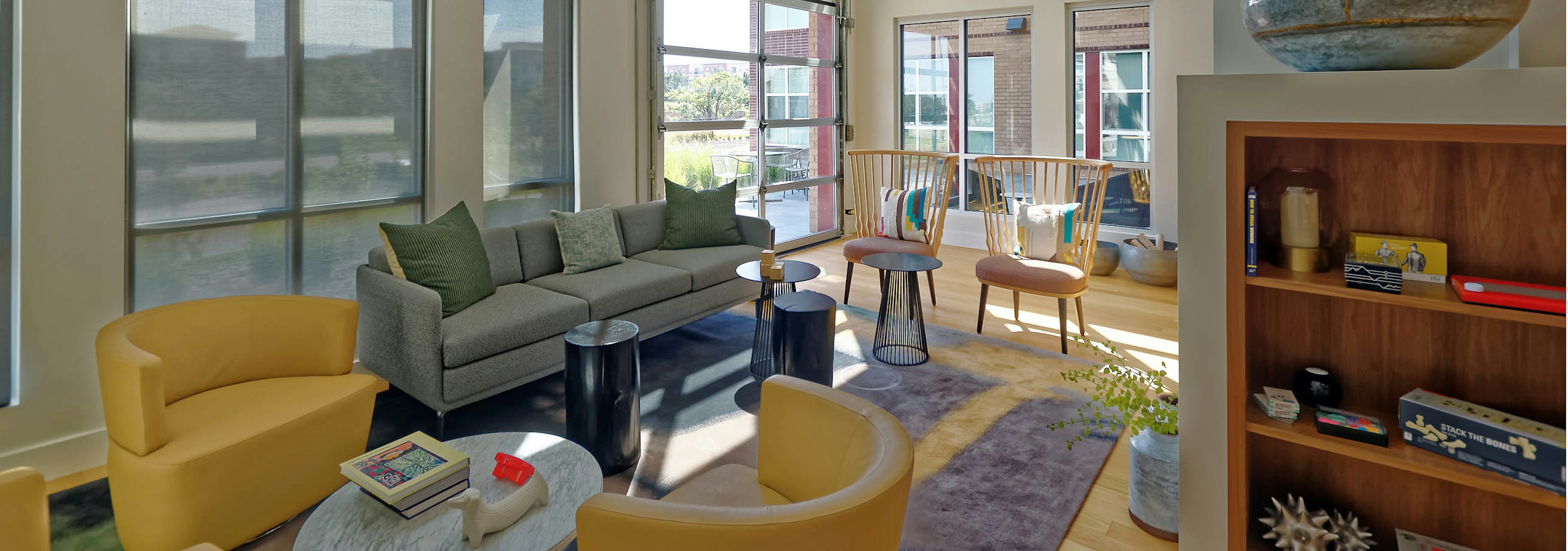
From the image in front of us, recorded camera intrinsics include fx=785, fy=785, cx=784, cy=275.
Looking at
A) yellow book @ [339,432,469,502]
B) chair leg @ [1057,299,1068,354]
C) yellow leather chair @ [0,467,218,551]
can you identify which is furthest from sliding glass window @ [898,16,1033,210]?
yellow leather chair @ [0,467,218,551]

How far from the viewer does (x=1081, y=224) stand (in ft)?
15.2

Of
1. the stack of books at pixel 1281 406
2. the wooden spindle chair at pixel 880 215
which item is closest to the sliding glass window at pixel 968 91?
the wooden spindle chair at pixel 880 215

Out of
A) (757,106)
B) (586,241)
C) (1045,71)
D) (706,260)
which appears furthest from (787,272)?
(1045,71)

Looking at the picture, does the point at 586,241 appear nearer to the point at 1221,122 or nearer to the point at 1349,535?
the point at 1221,122

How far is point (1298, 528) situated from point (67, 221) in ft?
13.1

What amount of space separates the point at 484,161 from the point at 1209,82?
381 cm

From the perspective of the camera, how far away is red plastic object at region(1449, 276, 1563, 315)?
4.50ft

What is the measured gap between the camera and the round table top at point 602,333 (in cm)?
280

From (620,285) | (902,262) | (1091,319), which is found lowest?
(1091,319)

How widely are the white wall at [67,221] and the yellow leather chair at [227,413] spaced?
2.20 feet

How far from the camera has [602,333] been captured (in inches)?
115

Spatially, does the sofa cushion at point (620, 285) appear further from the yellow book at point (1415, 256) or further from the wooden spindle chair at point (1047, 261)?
the yellow book at point (1415, 256)

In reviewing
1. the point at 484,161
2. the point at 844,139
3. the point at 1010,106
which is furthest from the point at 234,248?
the point at 1010,106

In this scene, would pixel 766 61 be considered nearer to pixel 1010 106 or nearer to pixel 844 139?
pixel 844 139
